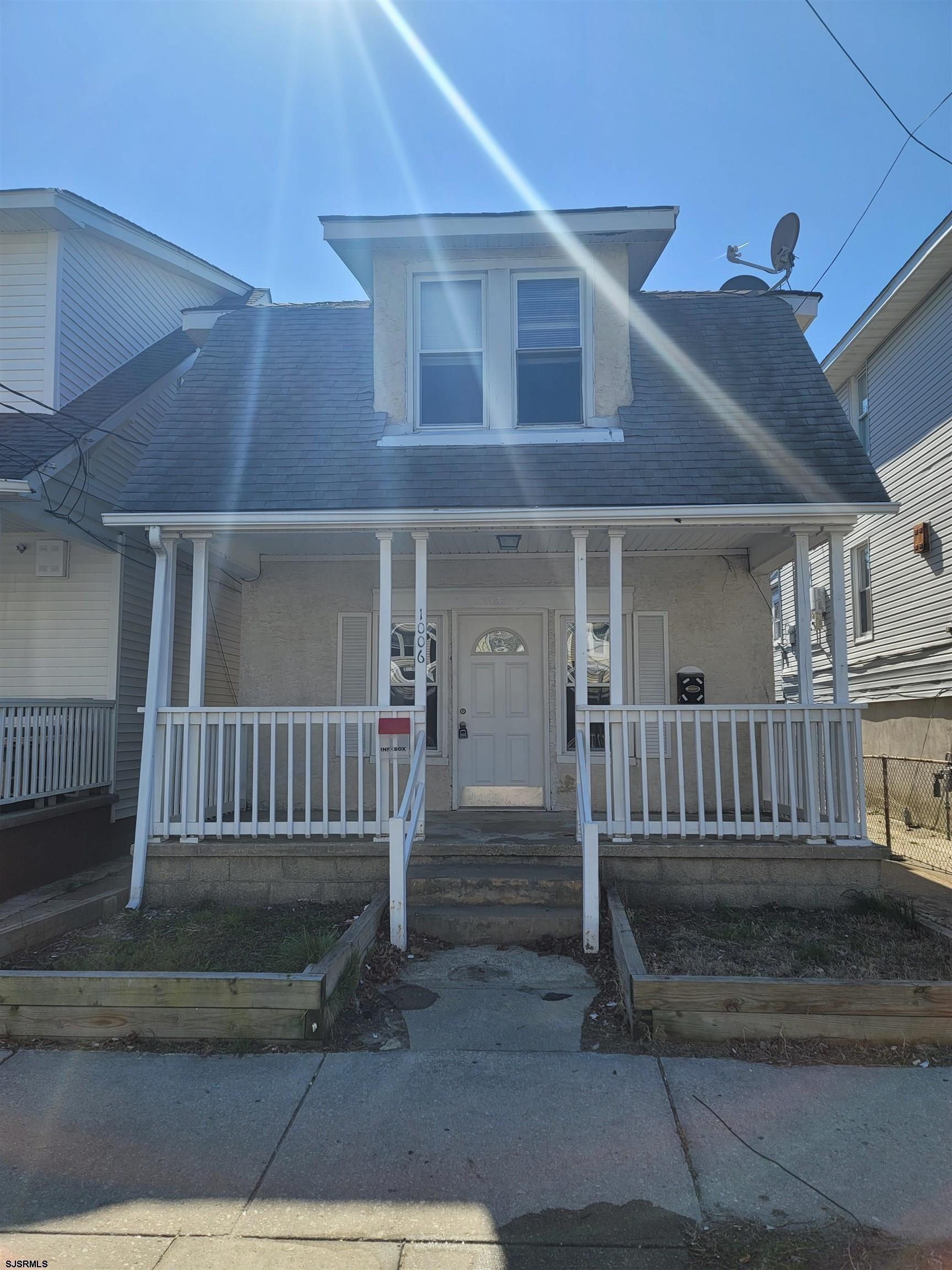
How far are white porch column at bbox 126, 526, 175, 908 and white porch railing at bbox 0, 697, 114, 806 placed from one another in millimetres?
1075

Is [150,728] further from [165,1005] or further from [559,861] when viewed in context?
[559,861]

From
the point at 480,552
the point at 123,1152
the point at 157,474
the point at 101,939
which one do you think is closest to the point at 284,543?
the point at 157,474

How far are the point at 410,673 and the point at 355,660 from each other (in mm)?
590

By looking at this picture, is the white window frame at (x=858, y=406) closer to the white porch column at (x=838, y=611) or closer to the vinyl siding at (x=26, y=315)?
the white porch column at (x=838, y=611)

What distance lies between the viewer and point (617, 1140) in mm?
3299

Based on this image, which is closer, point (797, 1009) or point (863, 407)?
point (797, 1009)

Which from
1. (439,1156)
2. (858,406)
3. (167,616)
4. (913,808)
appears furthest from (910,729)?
(439,1156)

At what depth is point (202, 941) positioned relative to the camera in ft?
17.6

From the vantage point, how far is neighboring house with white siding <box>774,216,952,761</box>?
11.3 metres

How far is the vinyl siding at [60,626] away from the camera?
834cm

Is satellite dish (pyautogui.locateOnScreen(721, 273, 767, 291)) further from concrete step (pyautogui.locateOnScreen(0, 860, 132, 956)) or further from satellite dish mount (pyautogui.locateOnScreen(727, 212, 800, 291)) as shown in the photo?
concrete step (pyautogui.locateOnScreen(0, 860, 132, 956))

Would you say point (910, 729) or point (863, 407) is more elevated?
point (863, 407)

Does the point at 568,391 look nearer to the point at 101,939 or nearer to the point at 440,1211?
the point at 101,939

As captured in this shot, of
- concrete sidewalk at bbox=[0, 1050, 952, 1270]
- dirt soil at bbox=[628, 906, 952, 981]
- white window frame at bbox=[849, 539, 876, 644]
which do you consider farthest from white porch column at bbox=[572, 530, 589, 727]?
white window frame at bbox=[849, 539, 876, 644]
